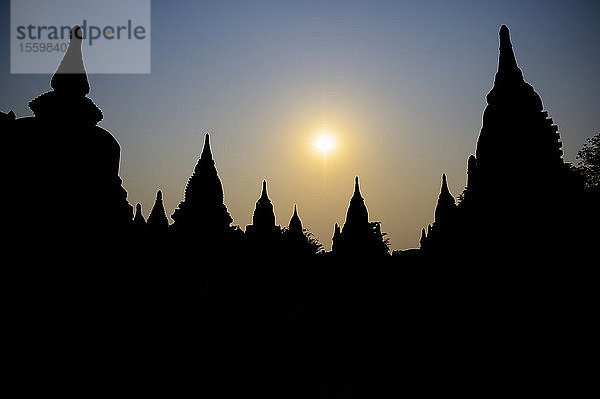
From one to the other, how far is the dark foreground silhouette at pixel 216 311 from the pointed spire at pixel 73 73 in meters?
0.04

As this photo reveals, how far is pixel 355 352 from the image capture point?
18062 mm

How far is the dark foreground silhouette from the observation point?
7.43m

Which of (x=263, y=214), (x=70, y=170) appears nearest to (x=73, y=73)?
(x=70, y=170)

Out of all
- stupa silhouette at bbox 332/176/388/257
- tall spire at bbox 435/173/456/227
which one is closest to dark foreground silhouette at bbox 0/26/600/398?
stupa silhouette at bbox 332/176/388/257

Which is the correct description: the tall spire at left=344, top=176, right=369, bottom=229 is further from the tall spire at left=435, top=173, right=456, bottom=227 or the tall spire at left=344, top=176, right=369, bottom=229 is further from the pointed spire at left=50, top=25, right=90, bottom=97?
the pointed spire at left=50, top=25, right=90, bottom=97

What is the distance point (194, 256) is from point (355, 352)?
865 cm

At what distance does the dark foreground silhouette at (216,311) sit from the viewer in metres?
7.43

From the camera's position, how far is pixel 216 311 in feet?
57.9

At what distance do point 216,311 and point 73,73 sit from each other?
456 inches

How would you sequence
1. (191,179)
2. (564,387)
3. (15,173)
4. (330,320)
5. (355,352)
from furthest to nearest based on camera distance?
(191,179) → (330,320) → (355,352) → (564,387) → (15,173)

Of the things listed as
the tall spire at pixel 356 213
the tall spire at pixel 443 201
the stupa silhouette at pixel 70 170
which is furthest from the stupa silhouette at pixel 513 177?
the tall spire at pixel 443 201

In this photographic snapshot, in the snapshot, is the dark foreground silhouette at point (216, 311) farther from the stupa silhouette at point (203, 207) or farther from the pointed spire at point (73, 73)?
the stupa silhouette at point (203, 207)

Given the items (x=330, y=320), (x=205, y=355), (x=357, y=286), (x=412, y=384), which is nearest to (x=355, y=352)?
(x=330, y=320)

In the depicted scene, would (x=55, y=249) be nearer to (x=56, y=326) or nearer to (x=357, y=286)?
(x=56, y=326)
